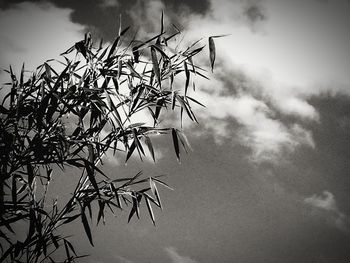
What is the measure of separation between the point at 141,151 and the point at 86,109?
0.69m

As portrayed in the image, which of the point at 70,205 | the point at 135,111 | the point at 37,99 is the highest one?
the point at 135,111

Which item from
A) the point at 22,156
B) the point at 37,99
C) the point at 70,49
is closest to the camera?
the point at 22,156

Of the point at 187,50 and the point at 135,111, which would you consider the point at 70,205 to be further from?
the point at 187,50

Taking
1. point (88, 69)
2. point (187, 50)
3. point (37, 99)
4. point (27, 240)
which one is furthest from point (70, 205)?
point (187, 50)

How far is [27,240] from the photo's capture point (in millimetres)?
2736

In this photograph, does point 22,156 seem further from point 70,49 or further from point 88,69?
point 70,49

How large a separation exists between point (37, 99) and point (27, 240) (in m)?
1.30

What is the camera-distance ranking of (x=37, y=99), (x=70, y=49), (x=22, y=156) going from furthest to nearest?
1. (x=70, y=49)
2. (x=37, y=99)
3. (x=22, y=156)

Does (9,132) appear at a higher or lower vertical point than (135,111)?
lower

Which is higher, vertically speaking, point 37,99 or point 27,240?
point 37,99

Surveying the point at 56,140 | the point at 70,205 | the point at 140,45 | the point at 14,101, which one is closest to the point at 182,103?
the point at 140,45

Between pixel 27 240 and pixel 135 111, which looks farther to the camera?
pixel 135 111

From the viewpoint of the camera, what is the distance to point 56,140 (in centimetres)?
265

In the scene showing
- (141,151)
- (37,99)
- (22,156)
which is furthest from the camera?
(141,151)
